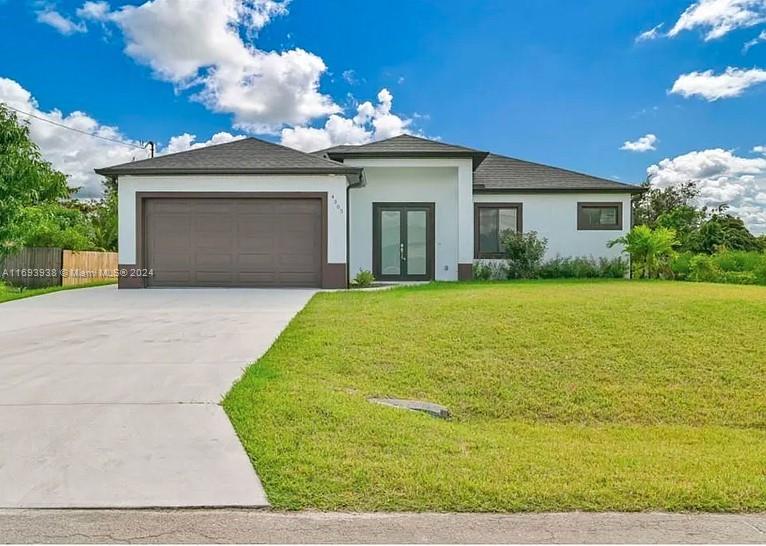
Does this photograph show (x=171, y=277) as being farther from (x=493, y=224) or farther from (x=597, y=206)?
(x=597, y=206)

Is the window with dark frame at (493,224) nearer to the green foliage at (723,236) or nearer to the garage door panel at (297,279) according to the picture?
the garage door panel at (297,279)

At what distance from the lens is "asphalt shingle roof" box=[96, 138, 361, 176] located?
14945 millimetres

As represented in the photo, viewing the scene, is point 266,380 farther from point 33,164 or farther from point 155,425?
point 33,164

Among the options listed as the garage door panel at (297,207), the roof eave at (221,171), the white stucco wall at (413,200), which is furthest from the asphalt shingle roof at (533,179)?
the garage door panel at (297,207)

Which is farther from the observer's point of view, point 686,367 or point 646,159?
point 646,159

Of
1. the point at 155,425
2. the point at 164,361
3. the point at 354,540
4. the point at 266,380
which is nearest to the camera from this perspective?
the point at 354,540

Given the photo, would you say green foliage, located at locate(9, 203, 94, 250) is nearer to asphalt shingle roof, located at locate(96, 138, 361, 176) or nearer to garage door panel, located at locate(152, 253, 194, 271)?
asphalt shingle roof, located at locate(96, 138, 361, 176)

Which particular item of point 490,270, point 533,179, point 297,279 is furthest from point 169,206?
point 533,179

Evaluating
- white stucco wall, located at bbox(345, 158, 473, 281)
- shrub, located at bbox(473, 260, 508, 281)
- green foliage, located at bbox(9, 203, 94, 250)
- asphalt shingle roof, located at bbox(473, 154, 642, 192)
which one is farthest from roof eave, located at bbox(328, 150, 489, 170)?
green foliage, located at bbox(9, 203, 94, 250)

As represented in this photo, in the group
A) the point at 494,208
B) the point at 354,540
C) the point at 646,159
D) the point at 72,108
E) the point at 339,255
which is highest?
the point at 72,108

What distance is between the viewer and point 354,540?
3.11 m

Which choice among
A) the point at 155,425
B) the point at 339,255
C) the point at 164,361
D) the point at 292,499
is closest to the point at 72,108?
the point at 339,255

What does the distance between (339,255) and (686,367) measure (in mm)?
9393

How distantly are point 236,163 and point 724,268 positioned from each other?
14.7 metres
